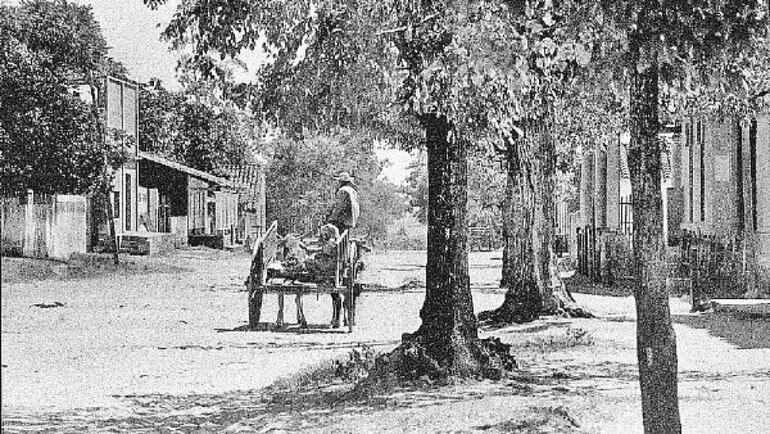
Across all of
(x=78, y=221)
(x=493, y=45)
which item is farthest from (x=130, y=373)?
(x=78, y=221)

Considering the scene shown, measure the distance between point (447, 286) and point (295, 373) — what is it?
203cm

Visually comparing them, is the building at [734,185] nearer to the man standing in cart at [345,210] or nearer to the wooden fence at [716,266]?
the wooden fence at [716,266]

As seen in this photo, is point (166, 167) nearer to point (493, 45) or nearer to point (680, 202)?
point (680, 202)

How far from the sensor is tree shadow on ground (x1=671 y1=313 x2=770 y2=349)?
1307 centimetres

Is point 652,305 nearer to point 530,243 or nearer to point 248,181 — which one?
point 530,243

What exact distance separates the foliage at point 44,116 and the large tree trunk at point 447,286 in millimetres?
21858

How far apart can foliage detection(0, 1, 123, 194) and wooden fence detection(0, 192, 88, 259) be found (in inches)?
35.3

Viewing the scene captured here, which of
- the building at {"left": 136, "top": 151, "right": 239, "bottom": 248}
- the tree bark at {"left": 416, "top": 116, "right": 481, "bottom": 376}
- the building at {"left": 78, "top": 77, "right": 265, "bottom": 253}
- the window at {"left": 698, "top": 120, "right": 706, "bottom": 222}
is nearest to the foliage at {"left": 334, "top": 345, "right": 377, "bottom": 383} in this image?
the tree bark at {"left": 416, "top": 116, "right": 481, "bottom": 376}

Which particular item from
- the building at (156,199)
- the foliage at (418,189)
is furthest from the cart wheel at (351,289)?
the foliage at (418,189)

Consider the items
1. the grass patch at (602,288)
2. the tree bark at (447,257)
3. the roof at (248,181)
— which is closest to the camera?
the tree bark at (447,257)

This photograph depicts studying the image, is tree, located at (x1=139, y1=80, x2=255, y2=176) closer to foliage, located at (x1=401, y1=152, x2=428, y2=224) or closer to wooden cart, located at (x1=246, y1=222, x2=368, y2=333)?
Result: foliage, located at (x1=401, y1=152, x2=428, y2=224)

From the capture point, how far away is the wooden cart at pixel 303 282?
1493cm

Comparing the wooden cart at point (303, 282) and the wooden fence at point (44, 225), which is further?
the wooden fence at point (44, 225)

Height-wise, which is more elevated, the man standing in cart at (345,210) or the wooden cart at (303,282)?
the man standing in cart at (345,210)
